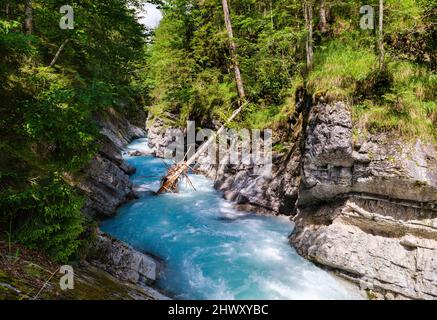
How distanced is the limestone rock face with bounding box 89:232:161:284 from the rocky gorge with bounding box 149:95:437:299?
188 inches

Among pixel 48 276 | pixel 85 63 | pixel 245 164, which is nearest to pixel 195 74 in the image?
pixel 85 63

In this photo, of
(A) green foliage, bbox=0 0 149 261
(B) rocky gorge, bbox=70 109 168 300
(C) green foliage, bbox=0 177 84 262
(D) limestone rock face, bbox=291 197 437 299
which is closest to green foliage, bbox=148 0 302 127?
(B) rocky gorge, bbox=70 109 168 300

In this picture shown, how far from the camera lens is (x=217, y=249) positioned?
9.00 metres

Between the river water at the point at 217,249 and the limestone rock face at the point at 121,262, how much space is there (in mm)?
514

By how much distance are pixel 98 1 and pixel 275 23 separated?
10.6 meters

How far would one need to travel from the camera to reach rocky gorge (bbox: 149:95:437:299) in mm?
6672

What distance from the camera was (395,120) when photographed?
7.44m

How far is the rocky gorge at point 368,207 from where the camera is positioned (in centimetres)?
667

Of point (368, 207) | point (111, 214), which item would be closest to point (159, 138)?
point (111, 214)

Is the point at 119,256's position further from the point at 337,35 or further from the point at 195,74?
the point at 195,74

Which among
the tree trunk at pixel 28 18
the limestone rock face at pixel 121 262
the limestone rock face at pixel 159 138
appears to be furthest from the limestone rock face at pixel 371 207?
the limestone rock face at pixel 159 138

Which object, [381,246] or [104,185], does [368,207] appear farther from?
[104,185]

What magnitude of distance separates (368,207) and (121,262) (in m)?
7.17

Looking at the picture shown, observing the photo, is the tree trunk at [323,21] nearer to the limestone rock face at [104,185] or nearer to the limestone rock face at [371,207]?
the limestone rock face at [371,207]
